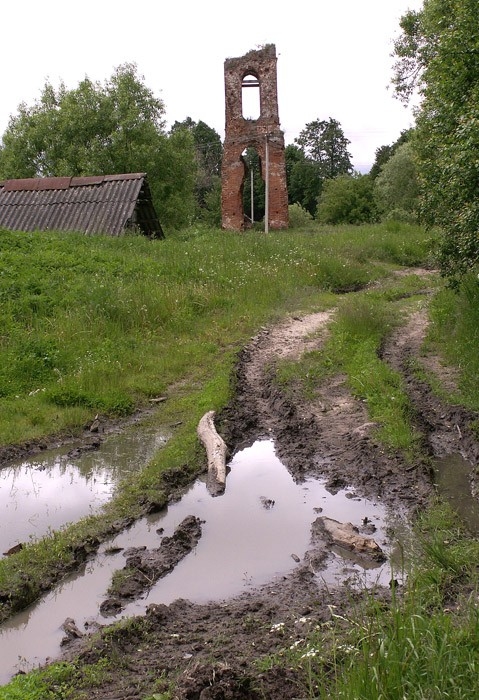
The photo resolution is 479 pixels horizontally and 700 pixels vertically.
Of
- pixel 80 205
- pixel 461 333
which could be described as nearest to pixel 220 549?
pixel 461 333

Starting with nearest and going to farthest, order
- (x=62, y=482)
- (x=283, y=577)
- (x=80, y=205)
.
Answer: (x=283, y=577), (x=62, y=482), (x=80, y=205)

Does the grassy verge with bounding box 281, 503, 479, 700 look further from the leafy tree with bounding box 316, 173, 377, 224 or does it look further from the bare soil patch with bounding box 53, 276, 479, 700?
the leafy tree with bounding box 316, 173, 377, 224

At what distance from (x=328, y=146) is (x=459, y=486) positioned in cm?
7260

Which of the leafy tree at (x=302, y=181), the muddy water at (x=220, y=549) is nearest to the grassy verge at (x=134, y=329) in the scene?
the muddy water at (x=220, y=549)

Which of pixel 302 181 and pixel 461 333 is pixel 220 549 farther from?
pixel 302 181

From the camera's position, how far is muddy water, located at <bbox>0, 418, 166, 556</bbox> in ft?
20.7

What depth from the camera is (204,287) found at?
46.1 ft

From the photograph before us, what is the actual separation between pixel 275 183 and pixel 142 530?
2594cm

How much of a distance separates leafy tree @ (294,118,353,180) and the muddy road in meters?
66.0

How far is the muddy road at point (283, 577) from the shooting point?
365cm

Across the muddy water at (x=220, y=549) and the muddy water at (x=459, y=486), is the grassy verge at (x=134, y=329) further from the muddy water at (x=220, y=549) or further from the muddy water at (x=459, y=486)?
the muddy water at (x=459, y=486)

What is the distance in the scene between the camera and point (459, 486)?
6.58 metres

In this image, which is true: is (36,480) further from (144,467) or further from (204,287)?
(204,287)

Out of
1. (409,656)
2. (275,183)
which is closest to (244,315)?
(409,656)
